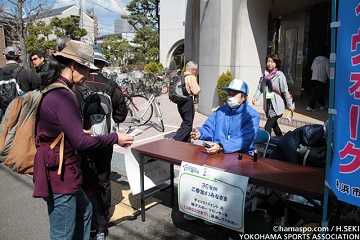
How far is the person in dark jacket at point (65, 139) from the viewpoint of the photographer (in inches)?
75.5

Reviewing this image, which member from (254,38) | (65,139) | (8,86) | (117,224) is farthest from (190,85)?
(254,38)

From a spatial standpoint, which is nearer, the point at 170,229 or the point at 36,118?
the point at 36,118

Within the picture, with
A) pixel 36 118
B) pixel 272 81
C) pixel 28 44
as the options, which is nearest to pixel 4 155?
pixel 36 118

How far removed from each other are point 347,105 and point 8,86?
5417 millimetres

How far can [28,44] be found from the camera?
930 inches

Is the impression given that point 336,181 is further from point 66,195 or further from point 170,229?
point 170,229

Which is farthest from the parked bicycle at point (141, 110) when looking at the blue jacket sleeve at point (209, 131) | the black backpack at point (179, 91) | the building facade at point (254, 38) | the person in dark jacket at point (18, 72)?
the blue jacket sleeve at point (209, 131)

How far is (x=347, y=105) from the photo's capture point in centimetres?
161

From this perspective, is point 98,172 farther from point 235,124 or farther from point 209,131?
point 235,124

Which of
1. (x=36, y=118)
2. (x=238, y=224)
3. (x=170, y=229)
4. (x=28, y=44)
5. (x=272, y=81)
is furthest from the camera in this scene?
(x=28, y=44)

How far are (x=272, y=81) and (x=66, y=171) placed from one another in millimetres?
3973

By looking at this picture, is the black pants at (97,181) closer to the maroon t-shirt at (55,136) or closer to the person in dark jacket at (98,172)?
the person in dark jacket at (98,172)

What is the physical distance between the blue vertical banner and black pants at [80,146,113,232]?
200 cm

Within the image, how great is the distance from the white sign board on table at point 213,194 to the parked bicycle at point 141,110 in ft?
15.5
